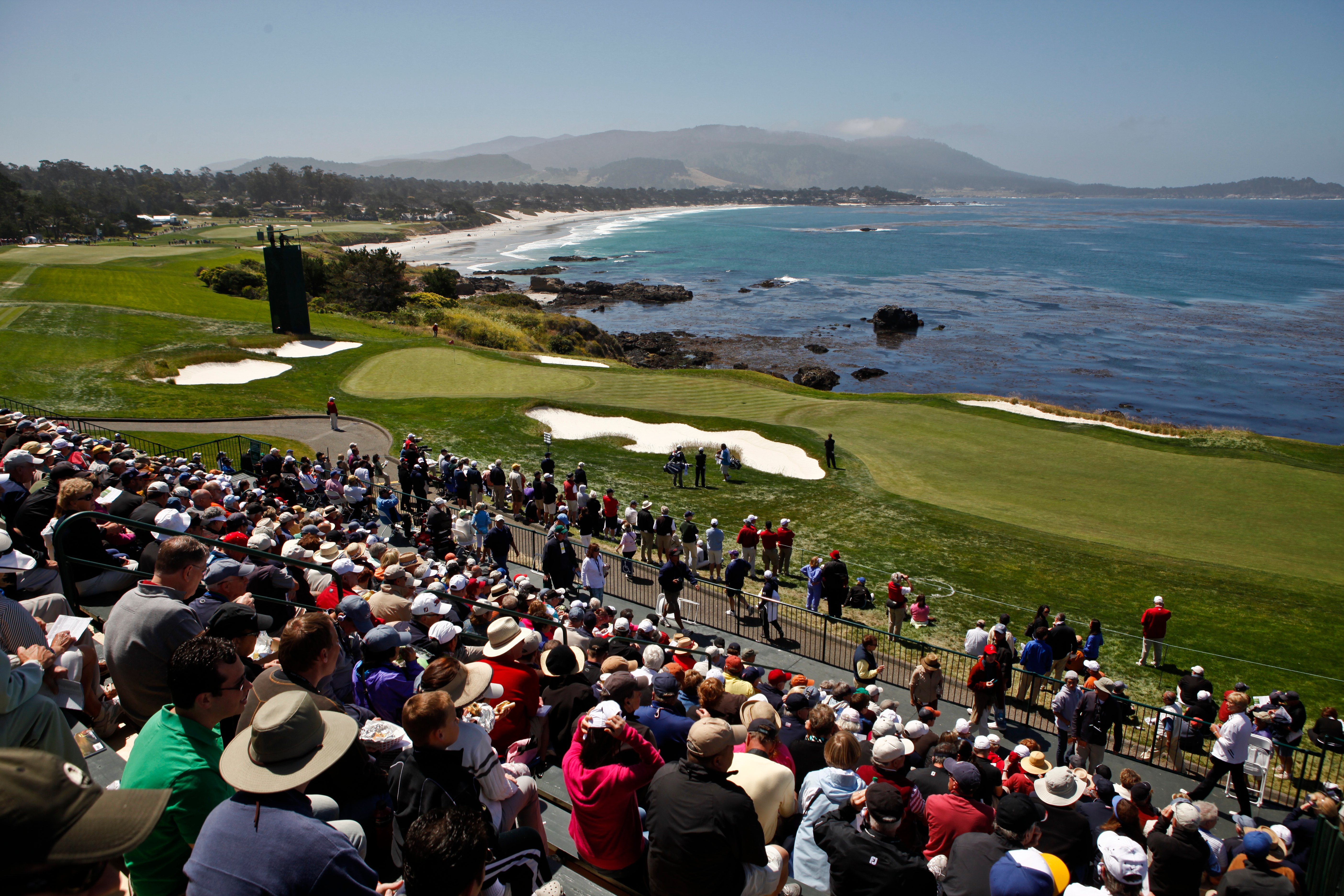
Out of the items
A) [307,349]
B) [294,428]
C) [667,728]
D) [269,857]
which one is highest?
[269,857]

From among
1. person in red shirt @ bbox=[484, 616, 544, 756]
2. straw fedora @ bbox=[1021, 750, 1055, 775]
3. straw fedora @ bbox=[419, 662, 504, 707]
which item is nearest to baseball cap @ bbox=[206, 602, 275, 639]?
straw fedora @ bbox=[419, 662, 504, 707]

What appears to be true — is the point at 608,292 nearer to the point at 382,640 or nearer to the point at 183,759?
the point at 382,640

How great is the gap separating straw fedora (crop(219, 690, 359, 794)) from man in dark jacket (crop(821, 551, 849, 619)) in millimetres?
12185

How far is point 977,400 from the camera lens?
3494 centimetres

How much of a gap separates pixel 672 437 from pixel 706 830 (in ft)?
76.8

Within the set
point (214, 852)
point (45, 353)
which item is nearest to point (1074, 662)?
point (214, 852)

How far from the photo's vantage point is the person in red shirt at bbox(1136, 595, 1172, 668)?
45.0 ft

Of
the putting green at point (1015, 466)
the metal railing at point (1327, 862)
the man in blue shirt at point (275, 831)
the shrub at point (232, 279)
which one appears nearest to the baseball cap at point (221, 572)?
the man in blue shirt at point (275, 831)

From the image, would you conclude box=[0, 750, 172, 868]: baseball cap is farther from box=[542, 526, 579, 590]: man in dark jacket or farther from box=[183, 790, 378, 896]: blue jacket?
box=[542, 526, 579, 590]: man in dark jacket

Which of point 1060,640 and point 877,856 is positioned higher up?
point 877,856

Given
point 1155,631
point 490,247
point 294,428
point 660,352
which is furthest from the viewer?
point 490,247

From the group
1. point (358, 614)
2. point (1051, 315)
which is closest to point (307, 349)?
point (358, 614)

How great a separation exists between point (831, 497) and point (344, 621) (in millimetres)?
17621

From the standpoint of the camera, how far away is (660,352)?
6100 cm
